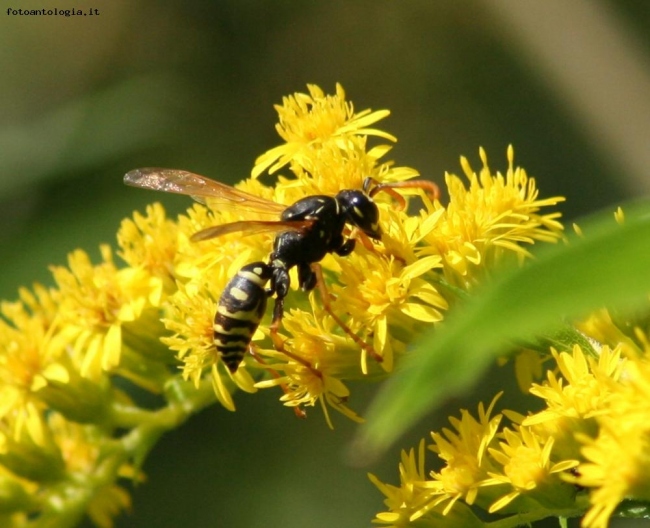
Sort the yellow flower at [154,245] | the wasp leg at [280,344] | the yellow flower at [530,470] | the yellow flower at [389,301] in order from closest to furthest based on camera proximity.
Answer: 1. the yellow flower at [530,470]
2. the yellow flower at [389,301]
3. the wasp leg at [280,344]
4. the yellow flower at [154,245]

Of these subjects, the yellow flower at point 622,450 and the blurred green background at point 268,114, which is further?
the blurred green background at point 268,114

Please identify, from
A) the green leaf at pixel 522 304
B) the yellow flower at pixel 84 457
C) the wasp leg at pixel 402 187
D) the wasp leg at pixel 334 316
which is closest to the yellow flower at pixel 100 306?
the yellow flower at pixel 84 457

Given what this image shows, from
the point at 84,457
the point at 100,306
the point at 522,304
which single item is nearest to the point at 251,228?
the point at 100,306

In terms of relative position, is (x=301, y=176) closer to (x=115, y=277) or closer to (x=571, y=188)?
(x=115, y=277)

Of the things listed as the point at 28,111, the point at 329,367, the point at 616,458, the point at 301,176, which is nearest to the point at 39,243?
the point at 28,111

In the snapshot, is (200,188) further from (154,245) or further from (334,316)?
(334,316)

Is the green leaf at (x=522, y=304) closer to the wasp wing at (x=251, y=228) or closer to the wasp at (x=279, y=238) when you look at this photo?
the wasp wing at (x=251, y=228)
